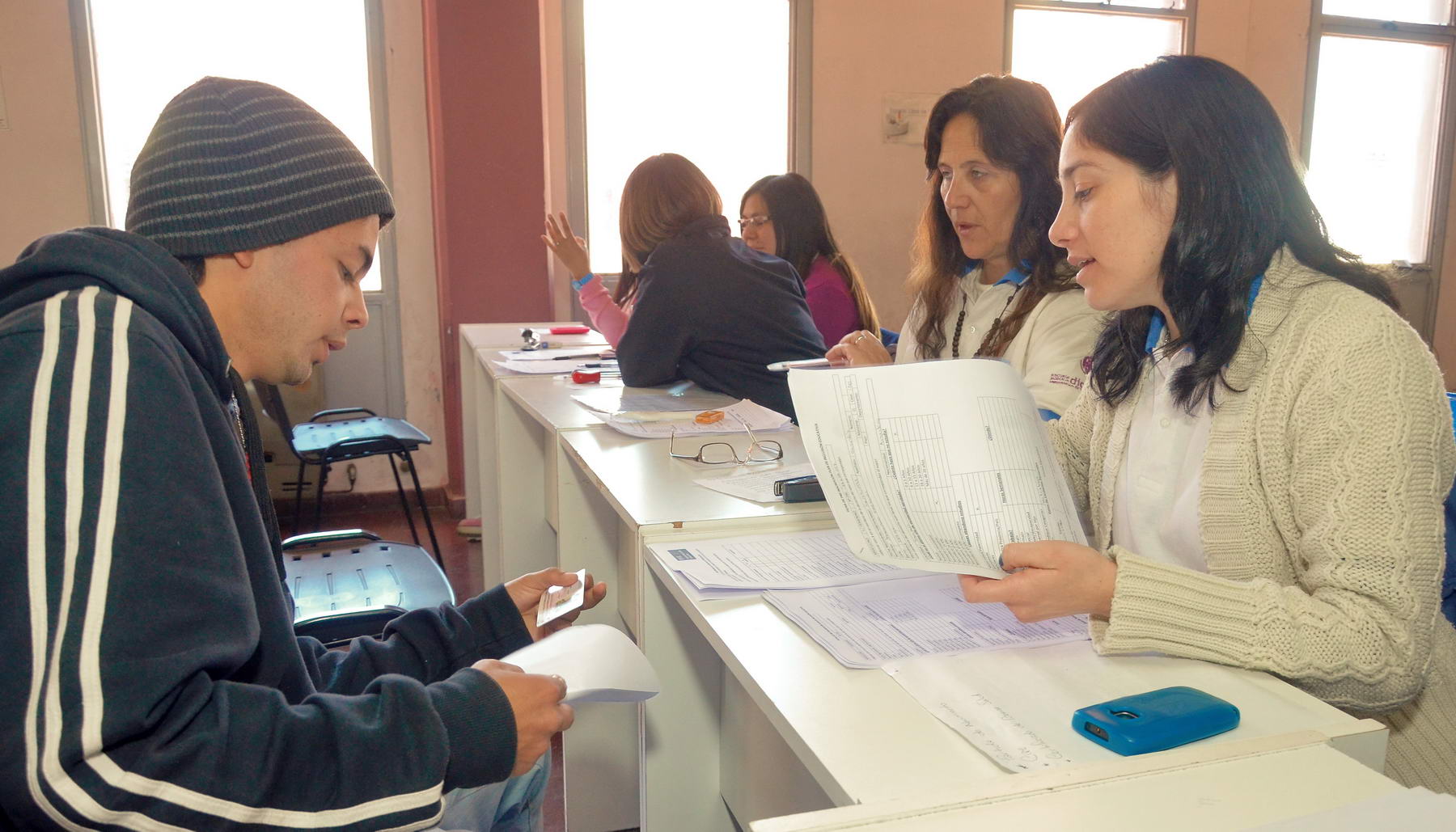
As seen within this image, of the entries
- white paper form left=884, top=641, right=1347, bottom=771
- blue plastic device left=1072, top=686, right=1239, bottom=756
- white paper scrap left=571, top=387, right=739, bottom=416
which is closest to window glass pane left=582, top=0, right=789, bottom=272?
white paper scrap left=571, top=387, right=739, bottom=416

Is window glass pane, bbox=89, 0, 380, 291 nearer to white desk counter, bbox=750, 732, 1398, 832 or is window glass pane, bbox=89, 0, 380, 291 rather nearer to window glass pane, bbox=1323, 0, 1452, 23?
white desk counter, bbox=750, 732, 1398, 832

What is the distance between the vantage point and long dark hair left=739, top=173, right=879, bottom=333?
336cm

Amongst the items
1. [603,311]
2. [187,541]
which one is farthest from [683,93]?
[187,541]

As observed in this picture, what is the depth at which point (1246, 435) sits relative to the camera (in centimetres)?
98

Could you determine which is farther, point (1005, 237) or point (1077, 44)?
point (1077, 44)

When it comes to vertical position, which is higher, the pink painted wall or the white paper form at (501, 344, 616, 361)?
the pink painted wall

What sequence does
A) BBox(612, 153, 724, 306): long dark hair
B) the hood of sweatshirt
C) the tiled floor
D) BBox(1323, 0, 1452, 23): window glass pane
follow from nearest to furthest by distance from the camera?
the hood of sweatshirt, BBox(612, 153, 724, 306): long dark hair, the tiled floor, BBox(1323, 0, 1452, 23): window glass pane

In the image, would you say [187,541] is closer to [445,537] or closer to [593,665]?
[593,665]

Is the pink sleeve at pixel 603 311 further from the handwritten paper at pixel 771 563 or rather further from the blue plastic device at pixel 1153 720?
the blue plastic device at pixel 1153 720

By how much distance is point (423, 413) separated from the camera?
4.45 m

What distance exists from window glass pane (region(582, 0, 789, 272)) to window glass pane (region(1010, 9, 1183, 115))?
4.13 feet

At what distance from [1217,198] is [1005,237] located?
2.73ft

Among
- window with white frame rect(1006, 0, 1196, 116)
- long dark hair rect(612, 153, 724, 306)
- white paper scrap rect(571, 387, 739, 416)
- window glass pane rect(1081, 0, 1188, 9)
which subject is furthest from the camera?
window glass pane rect(1081, 0, 1188, 9)

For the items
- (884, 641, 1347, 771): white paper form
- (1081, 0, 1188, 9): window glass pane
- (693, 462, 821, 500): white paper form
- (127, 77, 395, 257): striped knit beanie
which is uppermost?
(1081, 0, 1188, 9): window glass pane
